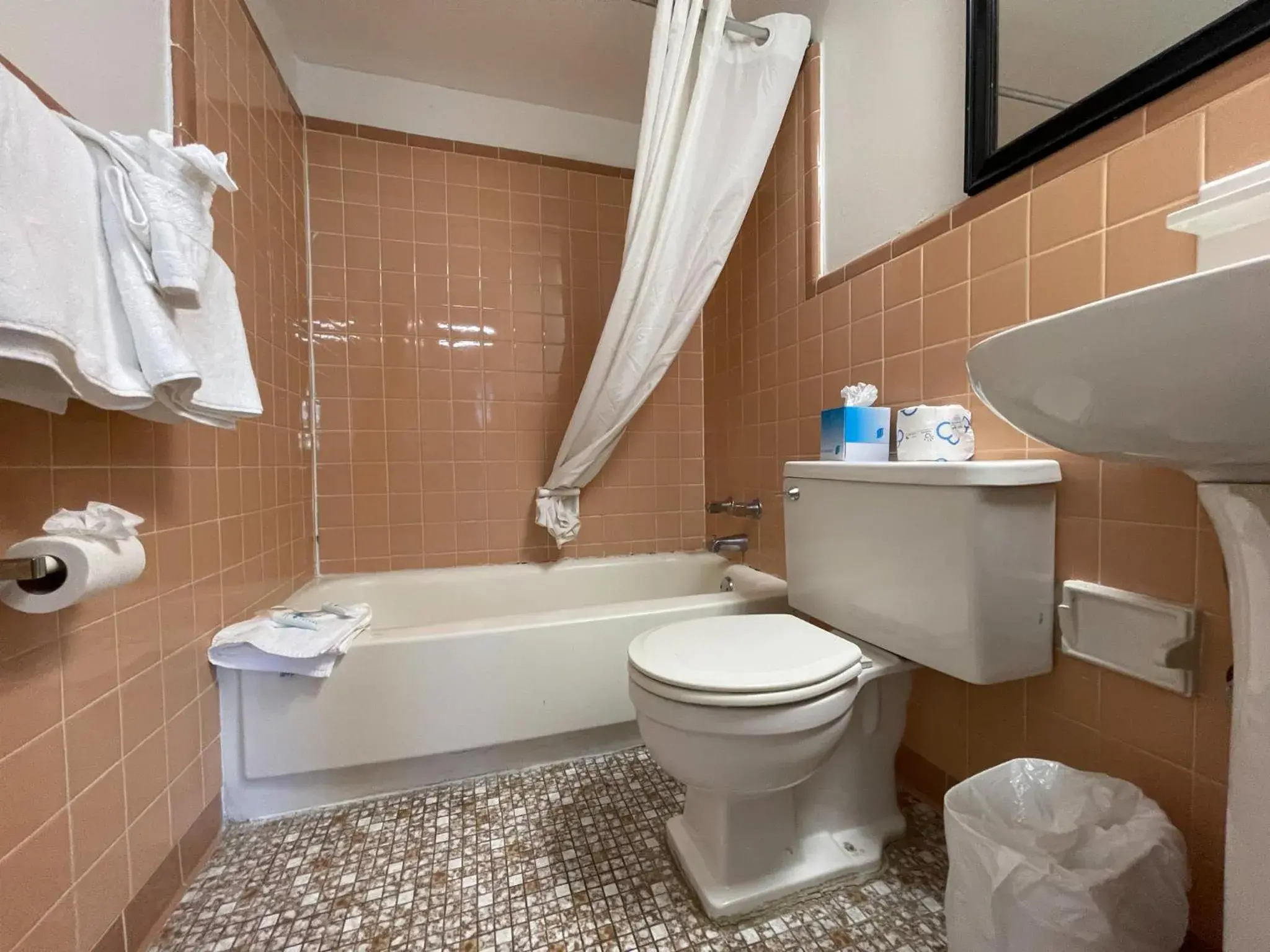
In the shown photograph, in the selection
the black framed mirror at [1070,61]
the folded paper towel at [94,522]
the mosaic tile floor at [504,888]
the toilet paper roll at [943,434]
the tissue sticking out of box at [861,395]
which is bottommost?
the mosaic tile floor at [504,888]

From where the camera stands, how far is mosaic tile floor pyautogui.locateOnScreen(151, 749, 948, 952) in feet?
2.70

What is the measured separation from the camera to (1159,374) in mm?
417

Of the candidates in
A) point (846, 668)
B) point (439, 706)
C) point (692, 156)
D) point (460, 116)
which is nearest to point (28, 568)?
point (439, 706)

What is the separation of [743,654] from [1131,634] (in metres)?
0.56

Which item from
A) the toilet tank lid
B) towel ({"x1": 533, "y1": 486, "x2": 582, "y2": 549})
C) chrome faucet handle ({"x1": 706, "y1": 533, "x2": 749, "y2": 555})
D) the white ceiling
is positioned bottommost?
chrome faucet handle ({"x1": 706, "y1": 533, "x2": 749, "y2": 555})

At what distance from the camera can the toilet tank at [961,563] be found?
812 mm

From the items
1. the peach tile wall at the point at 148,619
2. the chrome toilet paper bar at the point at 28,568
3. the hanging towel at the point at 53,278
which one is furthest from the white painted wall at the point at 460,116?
Result: the chrome toilet paper bar at the point at 28,568

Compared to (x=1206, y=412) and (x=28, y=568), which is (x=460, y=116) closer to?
(x=28, y=568)

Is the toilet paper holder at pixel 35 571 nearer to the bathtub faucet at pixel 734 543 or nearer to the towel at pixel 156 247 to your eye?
the towel at pixel 156 247

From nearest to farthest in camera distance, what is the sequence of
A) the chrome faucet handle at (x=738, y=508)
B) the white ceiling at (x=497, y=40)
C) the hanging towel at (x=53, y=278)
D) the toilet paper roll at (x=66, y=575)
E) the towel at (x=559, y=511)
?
the hanging towel at (x=53, y=278), the toilet paper roll at (x=66, y=575), the white ceiling at (x=497, y=40), the chrome faucet handle at (x=738, y=508), the towel at (x=559, y=511)

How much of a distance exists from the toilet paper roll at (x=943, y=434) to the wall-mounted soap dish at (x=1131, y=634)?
0.27 m

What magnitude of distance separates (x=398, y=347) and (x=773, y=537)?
4.57 feet

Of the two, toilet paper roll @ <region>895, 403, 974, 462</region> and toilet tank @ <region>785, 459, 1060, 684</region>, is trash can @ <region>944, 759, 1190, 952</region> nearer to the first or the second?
toilet tank @ <region>785, 459, 1060, 684</region>

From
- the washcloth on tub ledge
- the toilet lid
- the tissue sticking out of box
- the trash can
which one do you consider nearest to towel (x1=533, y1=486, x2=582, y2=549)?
the washcloth on tub ledge
